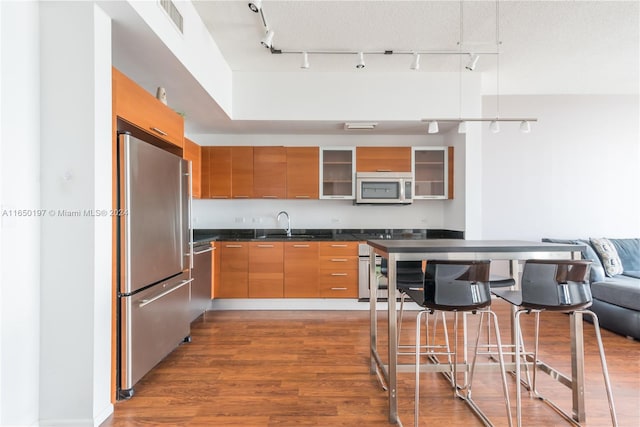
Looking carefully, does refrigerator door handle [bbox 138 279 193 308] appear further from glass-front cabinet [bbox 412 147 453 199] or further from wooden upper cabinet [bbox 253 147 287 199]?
glass-front cabinet [bbox 412 147 453 199]

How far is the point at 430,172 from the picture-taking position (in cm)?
463

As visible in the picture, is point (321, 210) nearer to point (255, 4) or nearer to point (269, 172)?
point (269, 172)

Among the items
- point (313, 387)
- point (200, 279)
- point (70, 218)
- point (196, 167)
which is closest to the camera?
point (70, 218)

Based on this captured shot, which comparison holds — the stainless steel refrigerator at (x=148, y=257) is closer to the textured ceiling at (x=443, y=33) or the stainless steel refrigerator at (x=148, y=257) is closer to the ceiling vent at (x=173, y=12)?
the ceiling vent at (x=173, y=12)

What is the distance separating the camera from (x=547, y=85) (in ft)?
14.6

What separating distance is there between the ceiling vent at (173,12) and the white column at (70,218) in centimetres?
55

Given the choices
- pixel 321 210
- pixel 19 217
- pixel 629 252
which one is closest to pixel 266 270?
pixel 321 210

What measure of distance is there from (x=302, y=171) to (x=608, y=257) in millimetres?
3790

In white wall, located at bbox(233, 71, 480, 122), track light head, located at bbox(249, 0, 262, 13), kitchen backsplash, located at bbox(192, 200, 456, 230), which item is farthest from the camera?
kitchen backsplash, located at bbox(192, 200, 456, 230)

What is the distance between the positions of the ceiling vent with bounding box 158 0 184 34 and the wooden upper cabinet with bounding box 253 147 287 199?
2086 millimetres

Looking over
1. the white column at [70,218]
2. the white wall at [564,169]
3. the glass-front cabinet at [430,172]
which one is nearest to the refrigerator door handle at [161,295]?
the white column at [70,218]

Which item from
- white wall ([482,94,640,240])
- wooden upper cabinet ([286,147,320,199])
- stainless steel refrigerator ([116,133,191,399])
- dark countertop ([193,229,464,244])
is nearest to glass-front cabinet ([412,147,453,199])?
dark countertop ([193,229,464,244])

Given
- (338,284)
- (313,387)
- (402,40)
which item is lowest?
(313,387)

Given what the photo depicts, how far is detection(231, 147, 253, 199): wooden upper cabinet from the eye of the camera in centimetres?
457
